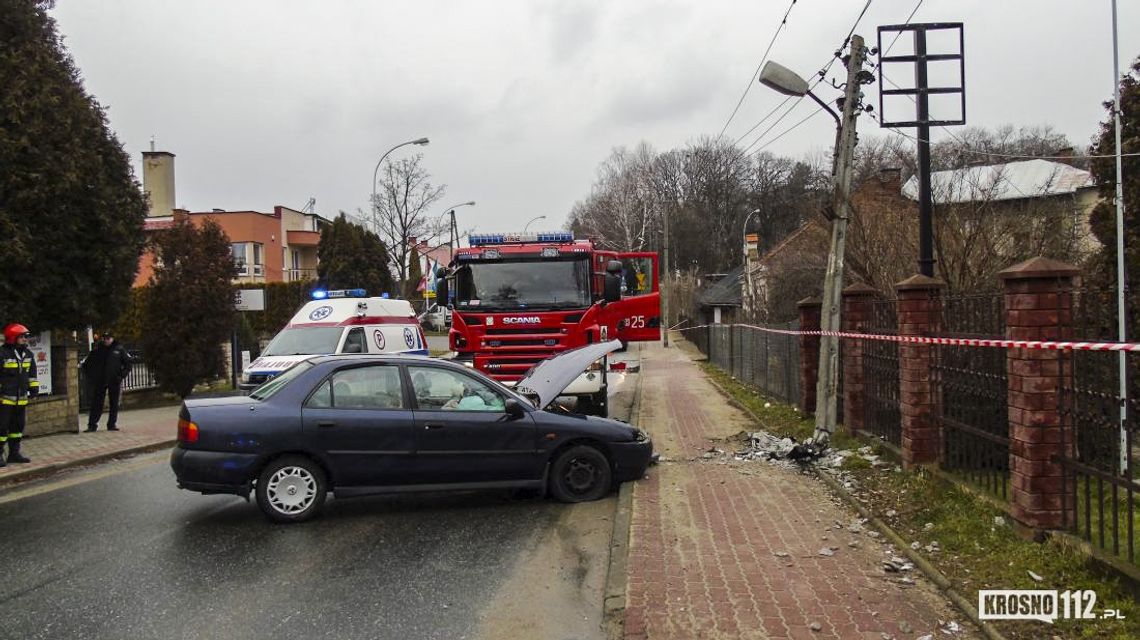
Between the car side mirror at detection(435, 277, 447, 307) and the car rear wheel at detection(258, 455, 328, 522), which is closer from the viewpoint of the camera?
the car rear wheel at detection(258, 455, 328, 522)

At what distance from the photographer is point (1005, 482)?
19.4 ft

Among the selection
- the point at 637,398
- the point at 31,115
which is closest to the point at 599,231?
the point at 637,398

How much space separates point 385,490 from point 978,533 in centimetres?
477

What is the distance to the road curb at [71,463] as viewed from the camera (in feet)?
30.5

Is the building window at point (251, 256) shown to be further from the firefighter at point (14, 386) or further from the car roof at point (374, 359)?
the car roof at point (374, 359)

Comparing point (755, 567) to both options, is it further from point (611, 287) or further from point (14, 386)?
point (14, 386)

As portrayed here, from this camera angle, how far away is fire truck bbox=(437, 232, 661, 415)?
12.2 meters

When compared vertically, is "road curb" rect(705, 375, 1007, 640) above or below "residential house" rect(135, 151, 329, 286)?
below

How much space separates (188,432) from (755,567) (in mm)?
4748

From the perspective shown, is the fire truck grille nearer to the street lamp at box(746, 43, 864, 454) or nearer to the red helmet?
the street lamp at box(746, 43, 864, 454)

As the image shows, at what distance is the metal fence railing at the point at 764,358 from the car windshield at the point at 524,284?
3748mm

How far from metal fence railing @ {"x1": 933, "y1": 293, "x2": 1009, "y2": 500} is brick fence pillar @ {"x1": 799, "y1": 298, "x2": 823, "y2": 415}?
4.62 metres

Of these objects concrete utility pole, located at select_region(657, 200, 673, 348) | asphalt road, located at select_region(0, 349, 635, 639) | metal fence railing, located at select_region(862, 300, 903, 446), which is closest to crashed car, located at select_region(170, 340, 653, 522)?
asphalt road, located at select_region(0, 349, 635, 639)

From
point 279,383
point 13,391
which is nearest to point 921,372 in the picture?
point 279,383
